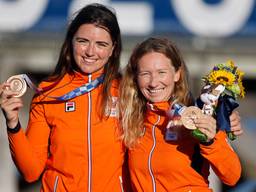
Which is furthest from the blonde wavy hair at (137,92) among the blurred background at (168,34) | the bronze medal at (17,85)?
the blurred background at (168,34)

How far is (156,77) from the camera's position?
372cm

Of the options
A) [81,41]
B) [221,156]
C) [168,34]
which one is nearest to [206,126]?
[221,156]

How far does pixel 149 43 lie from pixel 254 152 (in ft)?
15.6

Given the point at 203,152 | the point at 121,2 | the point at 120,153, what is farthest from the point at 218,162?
the point at 121,2

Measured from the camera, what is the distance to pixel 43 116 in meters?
3.89

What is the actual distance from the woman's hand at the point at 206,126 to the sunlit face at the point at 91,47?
0.70 metres

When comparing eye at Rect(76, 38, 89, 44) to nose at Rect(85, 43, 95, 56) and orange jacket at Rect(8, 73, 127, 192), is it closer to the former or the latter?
nose at Rect(85, 43, 95, 56)

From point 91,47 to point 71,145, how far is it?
1.63 feet

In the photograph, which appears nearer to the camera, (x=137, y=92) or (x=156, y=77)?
(x=156, y=77)

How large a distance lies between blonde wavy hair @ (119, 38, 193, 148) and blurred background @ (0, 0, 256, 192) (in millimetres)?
3914

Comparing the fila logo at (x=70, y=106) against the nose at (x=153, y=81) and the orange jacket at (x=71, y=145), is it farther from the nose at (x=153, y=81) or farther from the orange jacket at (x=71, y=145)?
the nose at (x=153, y=81)

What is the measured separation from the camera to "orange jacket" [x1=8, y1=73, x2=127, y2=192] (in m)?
3.76

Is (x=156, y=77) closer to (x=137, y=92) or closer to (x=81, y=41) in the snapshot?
(x=137, y=92)

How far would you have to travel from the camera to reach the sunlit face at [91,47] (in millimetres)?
3830
